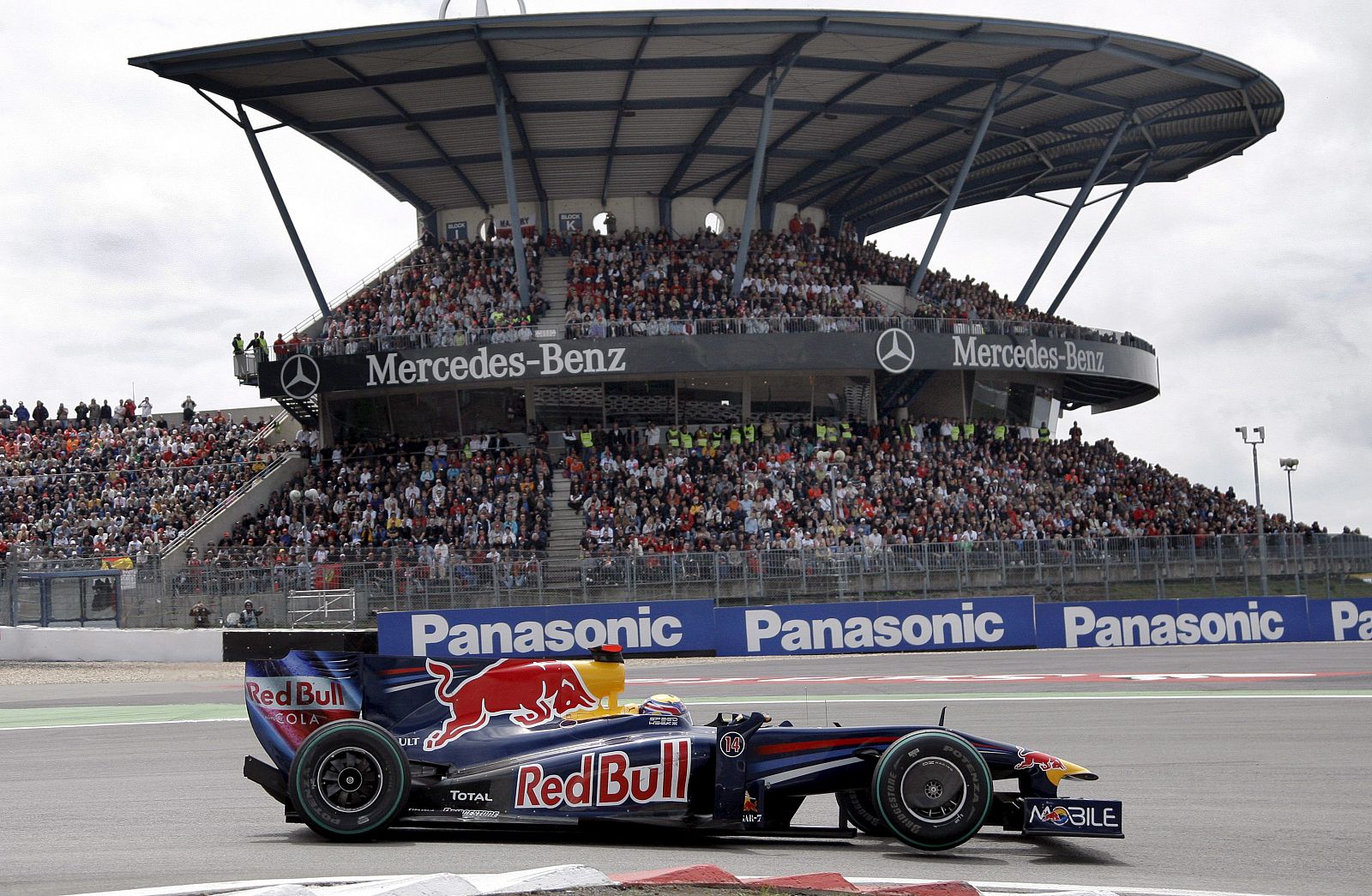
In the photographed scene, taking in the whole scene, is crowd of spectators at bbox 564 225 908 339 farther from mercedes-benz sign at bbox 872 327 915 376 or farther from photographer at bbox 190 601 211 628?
photographer at bbox 190 601 211 628

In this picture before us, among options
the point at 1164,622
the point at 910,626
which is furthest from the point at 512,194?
the point at 1164,622

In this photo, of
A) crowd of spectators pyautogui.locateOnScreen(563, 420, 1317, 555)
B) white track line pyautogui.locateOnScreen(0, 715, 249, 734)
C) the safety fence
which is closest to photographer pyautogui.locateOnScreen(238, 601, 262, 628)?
the safety fence

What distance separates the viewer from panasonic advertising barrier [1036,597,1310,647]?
25.5 meters

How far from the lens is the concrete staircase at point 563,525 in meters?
32.0

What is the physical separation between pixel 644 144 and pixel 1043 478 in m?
14.9

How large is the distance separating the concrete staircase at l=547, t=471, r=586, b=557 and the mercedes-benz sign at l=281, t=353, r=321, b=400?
7.79 metres

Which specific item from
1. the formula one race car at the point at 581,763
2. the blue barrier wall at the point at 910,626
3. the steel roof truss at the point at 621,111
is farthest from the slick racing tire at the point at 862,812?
the steel roof truss at the point at 621,111

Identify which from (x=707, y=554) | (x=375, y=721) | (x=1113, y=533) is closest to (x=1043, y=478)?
(x=1113, y=533)

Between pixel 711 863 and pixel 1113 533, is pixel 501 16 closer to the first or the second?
pixel 1113 533

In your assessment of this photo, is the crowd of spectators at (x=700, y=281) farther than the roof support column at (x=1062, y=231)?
No

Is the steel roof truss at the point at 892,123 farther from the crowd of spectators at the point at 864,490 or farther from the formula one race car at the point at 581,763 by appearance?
the formula one race car at the point at 581,763

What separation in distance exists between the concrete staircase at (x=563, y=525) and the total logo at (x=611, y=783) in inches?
921

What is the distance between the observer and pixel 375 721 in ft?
25.7

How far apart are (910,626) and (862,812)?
1857cm
